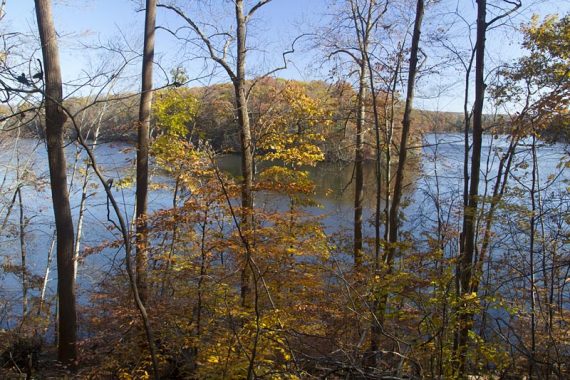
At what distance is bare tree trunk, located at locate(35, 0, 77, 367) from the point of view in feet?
24.7

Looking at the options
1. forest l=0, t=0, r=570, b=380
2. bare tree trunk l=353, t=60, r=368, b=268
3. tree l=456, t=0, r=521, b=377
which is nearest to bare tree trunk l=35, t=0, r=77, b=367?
forest l=0, t=0, r=570, b=380

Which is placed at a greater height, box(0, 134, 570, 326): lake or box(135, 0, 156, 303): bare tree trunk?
box(135, 0, 156, 303): bare tree trunk

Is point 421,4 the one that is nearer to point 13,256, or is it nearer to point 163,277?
point 163,277

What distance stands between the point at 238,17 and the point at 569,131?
324 inches

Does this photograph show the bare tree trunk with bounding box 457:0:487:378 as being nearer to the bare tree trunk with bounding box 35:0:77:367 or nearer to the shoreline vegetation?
the shoreline vegetation

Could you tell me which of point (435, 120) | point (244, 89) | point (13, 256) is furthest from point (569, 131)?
point (13, 256)

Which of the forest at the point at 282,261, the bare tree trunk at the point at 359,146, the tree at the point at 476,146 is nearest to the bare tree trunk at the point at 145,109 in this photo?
the forest at the point at 282,261

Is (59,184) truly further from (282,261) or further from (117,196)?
(117,196)

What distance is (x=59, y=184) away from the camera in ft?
26.0

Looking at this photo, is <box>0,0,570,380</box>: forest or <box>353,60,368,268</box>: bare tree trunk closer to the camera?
<box>0,0,570,380</box>: forest

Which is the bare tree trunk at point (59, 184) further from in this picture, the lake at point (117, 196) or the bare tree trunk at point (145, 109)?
the lake at point (117, 196)

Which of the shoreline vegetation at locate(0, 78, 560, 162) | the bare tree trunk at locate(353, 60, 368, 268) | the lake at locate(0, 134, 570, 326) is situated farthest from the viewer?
the lake at locate(0, 134, 570, 326)

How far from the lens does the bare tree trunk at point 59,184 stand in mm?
7530

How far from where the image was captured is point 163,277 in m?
9.04
